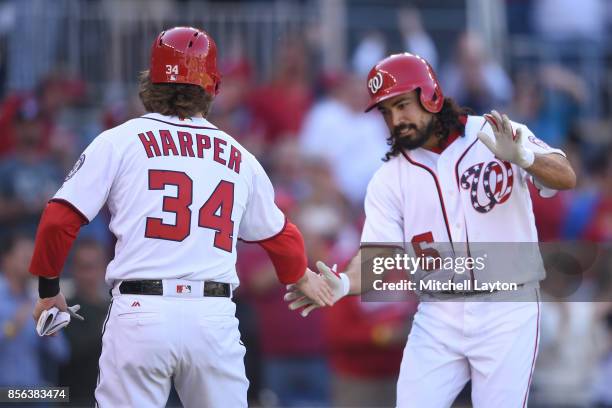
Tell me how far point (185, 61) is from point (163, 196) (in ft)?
2.48

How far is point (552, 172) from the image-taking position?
672 cm

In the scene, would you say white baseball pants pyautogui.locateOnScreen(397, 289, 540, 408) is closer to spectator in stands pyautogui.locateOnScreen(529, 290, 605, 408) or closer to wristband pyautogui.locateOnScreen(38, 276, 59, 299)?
wristband pyautogui.locateOnScreen(38, 276, 59, 299)

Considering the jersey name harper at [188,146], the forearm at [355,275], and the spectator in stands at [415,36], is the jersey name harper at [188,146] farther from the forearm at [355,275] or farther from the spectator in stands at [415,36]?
the spectator in stands at [415,36]

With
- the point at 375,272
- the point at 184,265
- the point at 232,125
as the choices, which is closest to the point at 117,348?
the point at 184,265

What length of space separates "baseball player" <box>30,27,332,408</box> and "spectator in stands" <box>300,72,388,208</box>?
5879 millimetres

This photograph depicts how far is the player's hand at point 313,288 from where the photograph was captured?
686 centimetres

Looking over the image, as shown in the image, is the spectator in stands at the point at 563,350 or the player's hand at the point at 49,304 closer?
the player's hand at the point at 49,304

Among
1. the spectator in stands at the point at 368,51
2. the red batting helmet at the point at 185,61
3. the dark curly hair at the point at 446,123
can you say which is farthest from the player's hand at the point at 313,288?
the spectator in stands at the point at 368,51

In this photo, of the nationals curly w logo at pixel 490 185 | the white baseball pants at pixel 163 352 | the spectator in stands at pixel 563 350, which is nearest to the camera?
the white baseball pants at pixel 163 352

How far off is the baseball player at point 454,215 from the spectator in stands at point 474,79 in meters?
5.35

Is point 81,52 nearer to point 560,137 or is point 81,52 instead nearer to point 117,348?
point 560,137

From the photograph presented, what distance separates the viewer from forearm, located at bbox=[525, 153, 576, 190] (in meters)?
6.72

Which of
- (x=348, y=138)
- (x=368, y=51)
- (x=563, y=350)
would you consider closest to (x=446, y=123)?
(x=563, y=350)

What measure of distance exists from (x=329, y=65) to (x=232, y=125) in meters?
2.03
